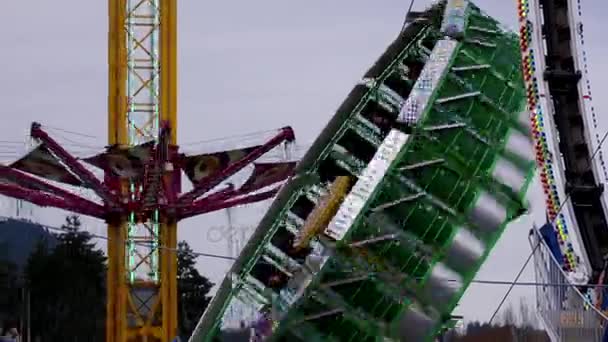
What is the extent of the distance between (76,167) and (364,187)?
101ft

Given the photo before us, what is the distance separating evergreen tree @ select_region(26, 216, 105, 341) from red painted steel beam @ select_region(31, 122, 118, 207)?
2314cm

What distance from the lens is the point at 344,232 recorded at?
30469 millimetres

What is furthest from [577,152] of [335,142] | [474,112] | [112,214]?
[112,214]

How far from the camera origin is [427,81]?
31.8m

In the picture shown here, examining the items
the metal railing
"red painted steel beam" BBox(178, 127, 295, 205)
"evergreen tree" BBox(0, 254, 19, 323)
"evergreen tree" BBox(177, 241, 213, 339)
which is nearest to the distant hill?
"evergreen tree" BBox(0, 254, 19, 323)

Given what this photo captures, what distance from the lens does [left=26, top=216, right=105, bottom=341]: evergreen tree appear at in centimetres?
8569

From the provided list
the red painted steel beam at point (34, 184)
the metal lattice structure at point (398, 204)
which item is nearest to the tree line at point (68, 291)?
the red painted steel beam at point (34, 184)

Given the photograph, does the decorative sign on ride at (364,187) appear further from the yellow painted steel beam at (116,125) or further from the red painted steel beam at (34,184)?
the yellow painted steel beam at (116,125)

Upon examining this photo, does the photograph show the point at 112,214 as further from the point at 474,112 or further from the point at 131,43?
the point at 474,112

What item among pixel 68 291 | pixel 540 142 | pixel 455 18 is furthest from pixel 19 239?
pixel 540 142

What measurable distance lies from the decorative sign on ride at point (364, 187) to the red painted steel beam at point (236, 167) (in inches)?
1194

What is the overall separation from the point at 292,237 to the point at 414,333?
2.95 metres

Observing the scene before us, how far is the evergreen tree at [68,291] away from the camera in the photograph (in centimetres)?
8569

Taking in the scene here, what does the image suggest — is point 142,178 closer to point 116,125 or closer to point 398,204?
point 116,125
